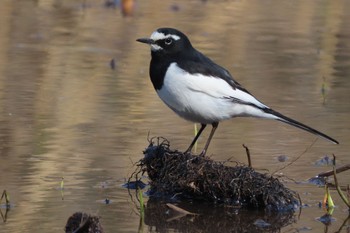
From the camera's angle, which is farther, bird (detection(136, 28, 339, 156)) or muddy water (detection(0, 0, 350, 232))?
bird (detection(136, 28, 339, 156))

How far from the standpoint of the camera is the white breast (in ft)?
22.5

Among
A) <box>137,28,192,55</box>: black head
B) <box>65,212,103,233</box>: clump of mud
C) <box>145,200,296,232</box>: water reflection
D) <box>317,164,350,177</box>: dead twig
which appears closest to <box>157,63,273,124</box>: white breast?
<box>137,28,192,55</box>: black head

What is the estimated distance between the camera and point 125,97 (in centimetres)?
945

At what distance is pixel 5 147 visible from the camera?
770 cm

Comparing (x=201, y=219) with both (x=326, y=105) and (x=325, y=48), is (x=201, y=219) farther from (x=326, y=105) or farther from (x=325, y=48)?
(x=325, y=48)

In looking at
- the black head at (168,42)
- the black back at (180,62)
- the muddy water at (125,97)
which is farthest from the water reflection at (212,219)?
the black head at (168,42)

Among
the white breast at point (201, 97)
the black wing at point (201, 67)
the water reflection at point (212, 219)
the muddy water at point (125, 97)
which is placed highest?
the black wing at point (201, 67)

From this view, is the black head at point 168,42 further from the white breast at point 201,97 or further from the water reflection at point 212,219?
the water reflection at point 212,219

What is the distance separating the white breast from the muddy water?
1.62ft

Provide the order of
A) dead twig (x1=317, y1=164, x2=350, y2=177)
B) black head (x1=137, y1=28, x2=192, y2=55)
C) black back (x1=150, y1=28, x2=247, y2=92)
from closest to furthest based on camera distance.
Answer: dead twig (x1=317, y1=164, x2=350, y2=177), black back (x1=150, y1=28, x2=247, y2=92), black head (x1=137, y1=28, x2=192, y2=55)

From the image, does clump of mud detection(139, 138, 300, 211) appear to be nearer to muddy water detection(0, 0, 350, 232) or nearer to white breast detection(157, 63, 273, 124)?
muddy water detection(0, 0, 350, 232)

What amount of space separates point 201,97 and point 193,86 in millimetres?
97

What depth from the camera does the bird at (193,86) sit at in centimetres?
686

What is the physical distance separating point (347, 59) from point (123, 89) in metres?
2.89
